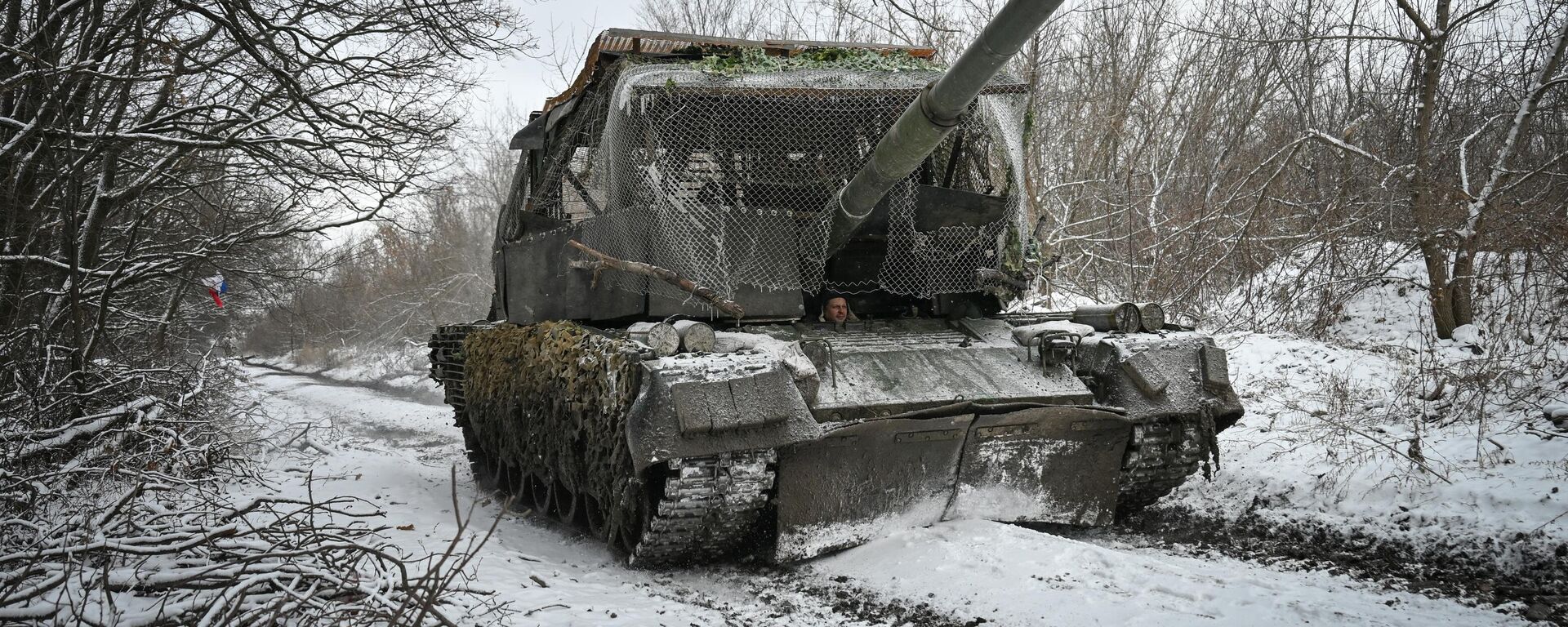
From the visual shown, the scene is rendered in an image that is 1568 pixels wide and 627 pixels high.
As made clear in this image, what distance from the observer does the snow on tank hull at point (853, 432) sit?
4523mm

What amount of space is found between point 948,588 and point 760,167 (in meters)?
2.53

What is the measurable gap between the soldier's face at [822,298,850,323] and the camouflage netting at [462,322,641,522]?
1258 mm

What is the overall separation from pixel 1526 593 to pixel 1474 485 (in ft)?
4.44

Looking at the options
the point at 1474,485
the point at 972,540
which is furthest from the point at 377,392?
the point at 1474,485

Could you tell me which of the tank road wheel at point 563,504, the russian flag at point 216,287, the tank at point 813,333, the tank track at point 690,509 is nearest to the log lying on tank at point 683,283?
the tank at point 813,333

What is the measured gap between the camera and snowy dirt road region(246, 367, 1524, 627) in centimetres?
389

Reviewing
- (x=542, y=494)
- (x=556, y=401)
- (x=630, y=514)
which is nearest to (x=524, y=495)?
(x=542, y=494)


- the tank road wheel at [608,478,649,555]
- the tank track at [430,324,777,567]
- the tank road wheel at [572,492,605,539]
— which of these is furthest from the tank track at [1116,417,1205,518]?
the tank road wheel at [572,492,605,539]

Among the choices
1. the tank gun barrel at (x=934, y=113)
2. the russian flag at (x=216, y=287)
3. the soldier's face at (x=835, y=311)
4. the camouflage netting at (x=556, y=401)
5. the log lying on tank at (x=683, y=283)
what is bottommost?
the camouflage netting at (x=556, y=401)

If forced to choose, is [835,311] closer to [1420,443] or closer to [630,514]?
[630,514]

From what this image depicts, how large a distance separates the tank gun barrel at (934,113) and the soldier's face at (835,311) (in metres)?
0.33

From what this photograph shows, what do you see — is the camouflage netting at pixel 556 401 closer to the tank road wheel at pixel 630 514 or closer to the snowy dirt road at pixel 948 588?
the tank road wheel at pixel 630 514

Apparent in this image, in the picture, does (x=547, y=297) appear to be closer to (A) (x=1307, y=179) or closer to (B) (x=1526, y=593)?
(B) (x=1526, y=593)

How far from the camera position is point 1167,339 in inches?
215
